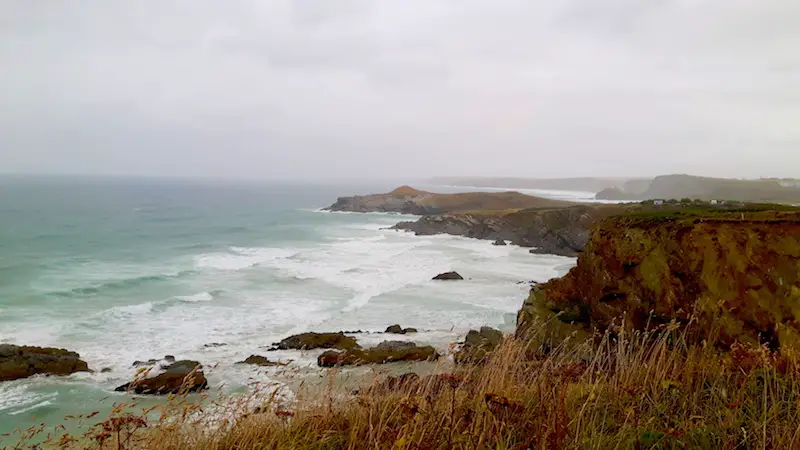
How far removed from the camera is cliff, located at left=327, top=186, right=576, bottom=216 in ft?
294

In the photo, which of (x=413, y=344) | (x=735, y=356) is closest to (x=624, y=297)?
(x=413, y=344)

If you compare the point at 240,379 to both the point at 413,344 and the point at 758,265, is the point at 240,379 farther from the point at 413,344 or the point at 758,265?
the point at 758,265

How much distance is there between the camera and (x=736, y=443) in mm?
2855

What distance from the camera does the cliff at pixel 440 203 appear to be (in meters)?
89.6

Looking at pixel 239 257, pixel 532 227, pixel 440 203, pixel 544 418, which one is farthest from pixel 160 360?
pixel 440 203

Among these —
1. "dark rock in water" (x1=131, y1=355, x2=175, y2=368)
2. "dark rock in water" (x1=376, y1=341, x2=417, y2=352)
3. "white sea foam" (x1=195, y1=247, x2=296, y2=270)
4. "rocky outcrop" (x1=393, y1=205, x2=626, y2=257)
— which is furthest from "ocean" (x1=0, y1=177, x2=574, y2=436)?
"rocky outcrop" (x1=393, y1=205, x2=626, y2=257)

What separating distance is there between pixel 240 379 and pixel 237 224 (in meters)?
54.7

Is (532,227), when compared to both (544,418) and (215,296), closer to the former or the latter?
(215,296)

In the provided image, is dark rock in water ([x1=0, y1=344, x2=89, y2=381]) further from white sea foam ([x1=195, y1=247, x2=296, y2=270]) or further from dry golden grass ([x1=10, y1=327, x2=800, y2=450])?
white sea foam ([x1=195, y1=247, x2=296, y2=270])

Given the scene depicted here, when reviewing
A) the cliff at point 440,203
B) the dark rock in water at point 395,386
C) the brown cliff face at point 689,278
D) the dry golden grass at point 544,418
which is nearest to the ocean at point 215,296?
the dry golden grass at point 544,418

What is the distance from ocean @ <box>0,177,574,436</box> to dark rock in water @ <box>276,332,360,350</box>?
0.65 metres

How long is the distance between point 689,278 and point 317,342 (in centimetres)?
1139

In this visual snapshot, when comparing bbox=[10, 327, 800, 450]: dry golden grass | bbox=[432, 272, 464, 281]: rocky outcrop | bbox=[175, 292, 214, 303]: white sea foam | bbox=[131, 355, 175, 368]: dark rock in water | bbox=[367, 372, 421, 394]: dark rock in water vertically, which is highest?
bbox=[10, 327, 800, 450]: dry golden grass

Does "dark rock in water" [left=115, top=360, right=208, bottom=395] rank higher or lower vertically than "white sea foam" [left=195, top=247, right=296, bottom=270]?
higher
